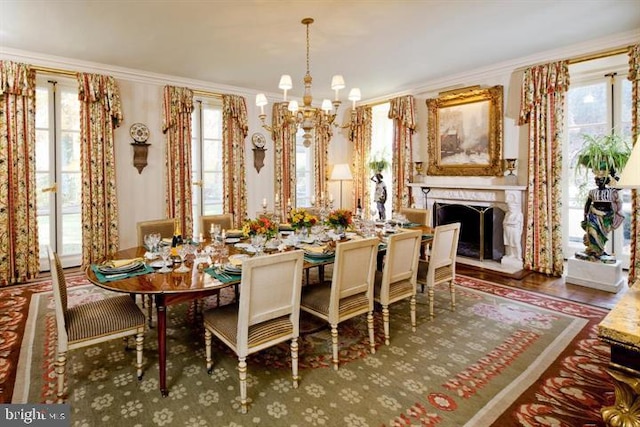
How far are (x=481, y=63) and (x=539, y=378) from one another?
13.7 feet

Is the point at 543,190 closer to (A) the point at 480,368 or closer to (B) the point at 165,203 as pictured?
(A) the point at 480,368

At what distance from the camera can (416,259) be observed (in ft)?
9.73

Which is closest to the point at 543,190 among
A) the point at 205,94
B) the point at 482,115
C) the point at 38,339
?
the point at 482,115

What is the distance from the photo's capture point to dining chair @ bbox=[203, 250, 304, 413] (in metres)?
1.94

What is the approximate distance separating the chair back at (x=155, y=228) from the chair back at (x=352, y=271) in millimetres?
1847

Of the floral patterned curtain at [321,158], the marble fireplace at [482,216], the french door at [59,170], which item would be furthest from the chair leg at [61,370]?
the floral patterned curtain at [321,158]

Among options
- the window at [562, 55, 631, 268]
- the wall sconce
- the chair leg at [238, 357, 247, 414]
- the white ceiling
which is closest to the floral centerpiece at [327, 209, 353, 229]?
the chair leg at [238, 357, 247, 414]

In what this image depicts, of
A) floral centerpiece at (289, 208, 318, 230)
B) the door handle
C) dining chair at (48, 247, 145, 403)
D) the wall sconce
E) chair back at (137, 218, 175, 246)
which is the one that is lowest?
dining chair at (48, 247, 145, 403)

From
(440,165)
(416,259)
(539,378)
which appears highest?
(440,165)

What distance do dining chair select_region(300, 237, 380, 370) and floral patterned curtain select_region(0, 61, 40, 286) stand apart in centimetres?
394

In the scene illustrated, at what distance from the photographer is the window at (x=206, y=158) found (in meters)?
5.81

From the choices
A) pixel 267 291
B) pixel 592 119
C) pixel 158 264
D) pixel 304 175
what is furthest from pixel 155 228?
pixel 592 119

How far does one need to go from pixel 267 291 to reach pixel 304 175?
5.32 metres

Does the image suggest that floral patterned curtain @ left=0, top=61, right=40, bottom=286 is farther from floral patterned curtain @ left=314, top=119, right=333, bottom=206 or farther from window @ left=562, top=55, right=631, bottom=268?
window @ left=562, top=55, right=631, bottom=268
